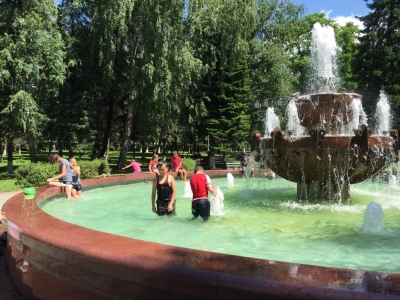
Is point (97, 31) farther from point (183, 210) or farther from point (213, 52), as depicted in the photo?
point (183, 210)

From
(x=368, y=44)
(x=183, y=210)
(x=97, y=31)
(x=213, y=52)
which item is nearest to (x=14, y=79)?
(x=97, y=31)

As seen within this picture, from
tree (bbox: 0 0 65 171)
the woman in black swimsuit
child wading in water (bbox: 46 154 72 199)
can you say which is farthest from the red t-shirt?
tree (bbox: 0 0 65 171)

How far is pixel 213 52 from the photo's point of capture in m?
27.5

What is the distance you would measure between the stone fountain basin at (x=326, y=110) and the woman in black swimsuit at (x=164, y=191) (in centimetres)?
430

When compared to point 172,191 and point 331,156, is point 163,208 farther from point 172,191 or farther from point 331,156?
point 331,156

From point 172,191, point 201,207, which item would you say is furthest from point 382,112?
point 172,191

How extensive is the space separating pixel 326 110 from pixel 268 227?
395 centimetres

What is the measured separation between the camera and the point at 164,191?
7035mm

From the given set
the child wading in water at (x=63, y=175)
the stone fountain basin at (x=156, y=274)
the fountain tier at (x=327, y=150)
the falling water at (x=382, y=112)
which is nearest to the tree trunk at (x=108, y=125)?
the falling water at (x=382, y=112)

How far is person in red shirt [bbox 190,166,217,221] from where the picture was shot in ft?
22.6

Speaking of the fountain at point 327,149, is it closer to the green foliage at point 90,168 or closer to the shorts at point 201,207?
the shorts at point 201,207

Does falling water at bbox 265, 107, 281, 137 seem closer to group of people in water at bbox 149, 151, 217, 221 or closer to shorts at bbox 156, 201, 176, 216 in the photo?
group of people in water at bbox 149, 151, 217, 221

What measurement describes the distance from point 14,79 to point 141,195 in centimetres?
Result: 1522

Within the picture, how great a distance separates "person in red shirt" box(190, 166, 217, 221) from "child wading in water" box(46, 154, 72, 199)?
4.43m
